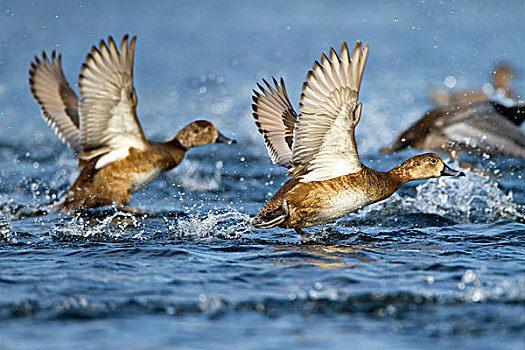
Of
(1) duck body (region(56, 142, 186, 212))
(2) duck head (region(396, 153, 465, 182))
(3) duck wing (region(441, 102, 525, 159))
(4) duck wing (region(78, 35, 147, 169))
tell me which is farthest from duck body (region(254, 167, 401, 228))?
(3) duck wing (region(441, 102, 525, 159))

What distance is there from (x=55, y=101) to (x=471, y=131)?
5.08 metres

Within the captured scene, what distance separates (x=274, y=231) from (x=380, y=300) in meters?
Result: 2.03

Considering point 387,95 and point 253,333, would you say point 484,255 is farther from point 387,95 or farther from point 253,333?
point 387,95

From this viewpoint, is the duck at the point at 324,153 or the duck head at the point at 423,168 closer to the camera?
the duck at the point at 324,153

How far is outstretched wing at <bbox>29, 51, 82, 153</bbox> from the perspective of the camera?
7.59 meters

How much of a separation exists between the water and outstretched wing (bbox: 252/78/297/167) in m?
0.70

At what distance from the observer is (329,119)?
4.79 metres

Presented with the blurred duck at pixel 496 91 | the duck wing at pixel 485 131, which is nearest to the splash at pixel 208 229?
the duck wing at pixel 485 131

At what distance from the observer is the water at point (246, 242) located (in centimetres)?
348

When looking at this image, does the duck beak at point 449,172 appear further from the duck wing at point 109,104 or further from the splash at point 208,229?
the duck wing at point 109,104

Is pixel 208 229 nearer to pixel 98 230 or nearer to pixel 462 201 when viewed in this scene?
pixel 98 230

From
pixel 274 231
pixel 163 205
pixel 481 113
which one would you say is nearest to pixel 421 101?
pixel 481 113

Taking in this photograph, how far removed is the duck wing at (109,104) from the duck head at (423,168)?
248 cm

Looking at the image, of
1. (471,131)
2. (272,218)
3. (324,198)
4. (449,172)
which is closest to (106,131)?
(272,218)
